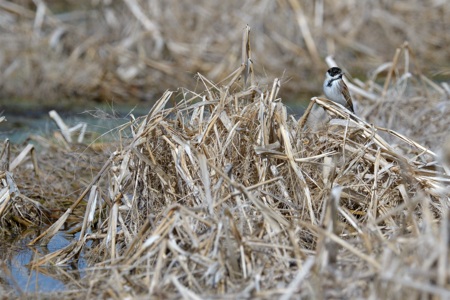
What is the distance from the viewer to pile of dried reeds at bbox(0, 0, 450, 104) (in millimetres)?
9828

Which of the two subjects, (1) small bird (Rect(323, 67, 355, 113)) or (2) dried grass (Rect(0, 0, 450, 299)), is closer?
(2) dried grass (Rect(0, 0, 450, 299))

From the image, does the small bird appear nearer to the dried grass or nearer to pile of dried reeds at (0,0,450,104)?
the dried grass

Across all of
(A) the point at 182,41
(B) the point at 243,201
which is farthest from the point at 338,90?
(A) the point at 182,41

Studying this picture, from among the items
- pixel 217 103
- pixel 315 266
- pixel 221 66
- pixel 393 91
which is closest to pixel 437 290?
pixel 315 266

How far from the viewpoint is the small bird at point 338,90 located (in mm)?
6141

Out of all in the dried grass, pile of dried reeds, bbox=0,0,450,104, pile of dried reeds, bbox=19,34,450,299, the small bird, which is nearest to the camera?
the dried grass

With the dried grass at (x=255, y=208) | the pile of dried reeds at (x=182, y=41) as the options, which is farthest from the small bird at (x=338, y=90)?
the pile of dried reeds at (x=182, y=41)

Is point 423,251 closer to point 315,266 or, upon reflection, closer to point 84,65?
point 315,266

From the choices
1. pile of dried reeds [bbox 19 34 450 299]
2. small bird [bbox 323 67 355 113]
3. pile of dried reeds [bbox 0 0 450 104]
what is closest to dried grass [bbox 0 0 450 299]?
pile of dried reeds [bbox 19 34 450 299]

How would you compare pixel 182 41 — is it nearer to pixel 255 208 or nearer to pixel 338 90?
pixel 338 90

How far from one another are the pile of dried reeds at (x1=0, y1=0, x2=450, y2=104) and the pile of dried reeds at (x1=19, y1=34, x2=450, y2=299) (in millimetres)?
5019

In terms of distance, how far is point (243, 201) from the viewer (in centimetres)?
425

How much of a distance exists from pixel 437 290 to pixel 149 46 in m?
8.00

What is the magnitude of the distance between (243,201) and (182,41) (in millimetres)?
6627
